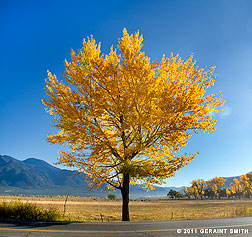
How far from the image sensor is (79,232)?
640 centimetres

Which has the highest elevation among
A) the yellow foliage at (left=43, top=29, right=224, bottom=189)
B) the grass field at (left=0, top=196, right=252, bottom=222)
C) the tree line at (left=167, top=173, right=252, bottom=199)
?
the yellow foliage at (left=43, top=29, right=224, bottom=189)

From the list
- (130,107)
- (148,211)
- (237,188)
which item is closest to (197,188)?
(237,188)

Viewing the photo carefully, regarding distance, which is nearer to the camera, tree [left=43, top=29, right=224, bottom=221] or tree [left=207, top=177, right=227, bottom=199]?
tree [left=43, top=29, right=224, bottom=221]

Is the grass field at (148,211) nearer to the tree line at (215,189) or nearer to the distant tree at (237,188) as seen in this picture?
the tree line at (215,189)

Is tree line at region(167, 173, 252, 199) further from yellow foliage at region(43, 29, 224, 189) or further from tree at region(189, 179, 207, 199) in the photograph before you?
yellow foliage at region(43, 29, 224, 189)

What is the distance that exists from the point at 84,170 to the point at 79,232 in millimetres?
4510

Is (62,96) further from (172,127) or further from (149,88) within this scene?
(172,127)

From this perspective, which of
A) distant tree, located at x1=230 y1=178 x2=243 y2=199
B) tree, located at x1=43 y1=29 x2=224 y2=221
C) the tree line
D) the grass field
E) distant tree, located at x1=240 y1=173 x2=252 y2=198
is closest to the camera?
tree, located at x1=43 y1=29 x2=224 y2=221

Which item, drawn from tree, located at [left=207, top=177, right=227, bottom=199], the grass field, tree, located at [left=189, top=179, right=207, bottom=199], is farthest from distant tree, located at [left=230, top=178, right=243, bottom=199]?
the grass field

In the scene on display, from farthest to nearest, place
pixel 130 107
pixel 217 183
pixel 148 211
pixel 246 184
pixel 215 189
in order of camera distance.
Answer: pixel 217 183 → pixel 215 189 → pixel 246 184 → pixel 148 211 → pixel 130 107

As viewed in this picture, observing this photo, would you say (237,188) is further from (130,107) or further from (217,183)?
(130,107)

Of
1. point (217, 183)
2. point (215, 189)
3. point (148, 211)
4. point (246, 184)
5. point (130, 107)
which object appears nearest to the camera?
point (130, 107)

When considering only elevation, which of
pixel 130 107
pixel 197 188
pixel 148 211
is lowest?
pixel 197 188

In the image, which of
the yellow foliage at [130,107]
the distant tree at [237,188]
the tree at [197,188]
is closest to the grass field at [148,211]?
the yellow foliage at [130,107]
